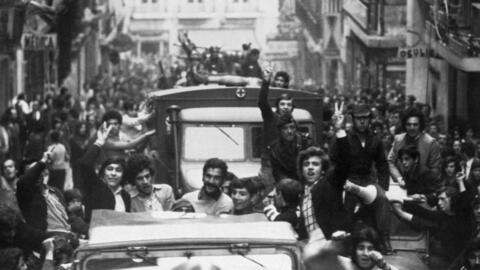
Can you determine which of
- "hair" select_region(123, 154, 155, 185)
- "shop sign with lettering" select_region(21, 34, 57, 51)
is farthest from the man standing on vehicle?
"shop sign with lettering" select_region(21, 34, 57, 51)

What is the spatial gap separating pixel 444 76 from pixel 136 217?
21.6 metres

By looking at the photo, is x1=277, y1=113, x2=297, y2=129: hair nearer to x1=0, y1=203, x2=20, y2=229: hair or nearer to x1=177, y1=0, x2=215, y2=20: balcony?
x1=0, y1=203, x2=20, y2=229: hair

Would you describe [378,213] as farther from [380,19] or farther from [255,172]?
[380,19]

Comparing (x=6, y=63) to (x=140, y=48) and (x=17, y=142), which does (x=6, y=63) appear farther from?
(x=140, y=48)

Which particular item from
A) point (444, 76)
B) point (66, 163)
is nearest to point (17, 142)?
point (66, 163)

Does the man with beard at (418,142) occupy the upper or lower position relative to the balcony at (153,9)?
upper

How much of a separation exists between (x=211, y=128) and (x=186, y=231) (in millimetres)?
7844

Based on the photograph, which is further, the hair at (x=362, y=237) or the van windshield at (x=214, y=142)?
the van windshield at (x=214, y=142)

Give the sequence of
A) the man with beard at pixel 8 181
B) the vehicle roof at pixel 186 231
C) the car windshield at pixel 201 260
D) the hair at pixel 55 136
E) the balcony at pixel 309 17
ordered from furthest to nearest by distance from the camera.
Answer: the balcony at pixel 309 17, the hair at pixel 55 136, the man with beard at pixel 8 181, the vehicle roof at pixel 186 231, the car windshield at pixel 201 260

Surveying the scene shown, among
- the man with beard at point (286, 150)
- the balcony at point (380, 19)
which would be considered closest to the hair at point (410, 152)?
the man with beard at point (286, 150)

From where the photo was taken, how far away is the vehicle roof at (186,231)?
8438 millimetres

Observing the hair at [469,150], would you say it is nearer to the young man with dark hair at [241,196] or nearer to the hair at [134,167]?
the young man with dark hair at [241,196]

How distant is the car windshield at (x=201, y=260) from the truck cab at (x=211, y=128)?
7.14 metres

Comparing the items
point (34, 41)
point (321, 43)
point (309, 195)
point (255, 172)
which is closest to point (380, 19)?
point (34, 41)
